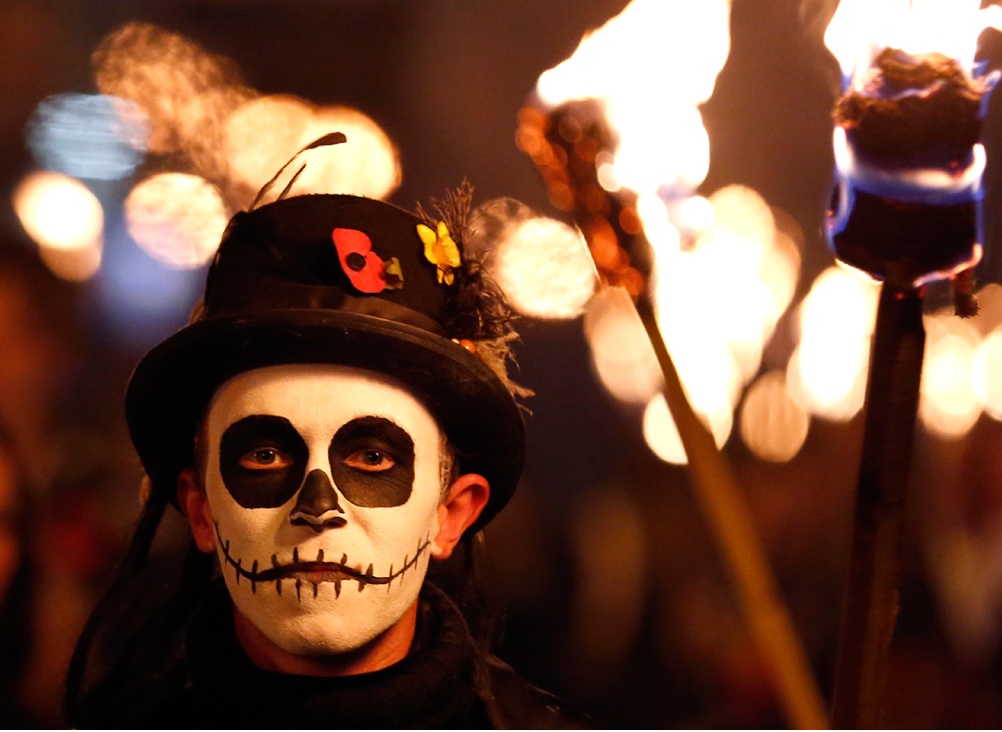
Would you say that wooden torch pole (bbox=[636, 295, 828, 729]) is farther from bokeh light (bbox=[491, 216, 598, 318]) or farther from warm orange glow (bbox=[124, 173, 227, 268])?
warm orange glow (bbox=[124, 173, 227, 268])

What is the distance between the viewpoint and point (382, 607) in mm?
1190

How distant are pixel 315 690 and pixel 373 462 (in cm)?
28

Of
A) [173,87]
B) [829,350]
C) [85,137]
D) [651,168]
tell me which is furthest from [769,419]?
[651,168]

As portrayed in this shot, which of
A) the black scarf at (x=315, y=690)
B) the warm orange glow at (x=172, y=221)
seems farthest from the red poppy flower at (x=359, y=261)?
the warm orange glow at (x=172, y=221)

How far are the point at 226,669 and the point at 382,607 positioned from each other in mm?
208

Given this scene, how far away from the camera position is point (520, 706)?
1386 millimetres

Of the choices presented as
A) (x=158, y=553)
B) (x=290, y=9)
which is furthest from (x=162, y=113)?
(x=158, y=553)

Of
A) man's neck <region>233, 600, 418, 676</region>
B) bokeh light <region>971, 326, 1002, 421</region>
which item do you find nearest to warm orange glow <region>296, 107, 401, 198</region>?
man's neck <region>233, 600, 418, 676</region>

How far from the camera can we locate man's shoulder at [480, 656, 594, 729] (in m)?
1.35

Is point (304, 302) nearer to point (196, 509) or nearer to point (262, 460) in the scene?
point (262, 460)

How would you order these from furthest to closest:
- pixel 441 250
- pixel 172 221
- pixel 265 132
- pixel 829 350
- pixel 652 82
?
1. pixel 829 350
2. pixel 265 132
3. pixel 172 221
4. pixel 652 82
5. pixel 441 250

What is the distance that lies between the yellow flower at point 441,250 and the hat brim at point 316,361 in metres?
0.12

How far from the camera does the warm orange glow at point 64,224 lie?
8.04 ft

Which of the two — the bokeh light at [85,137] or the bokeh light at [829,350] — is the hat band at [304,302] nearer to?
the bokeh light at [85,137]
